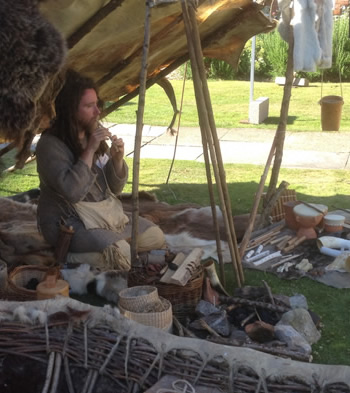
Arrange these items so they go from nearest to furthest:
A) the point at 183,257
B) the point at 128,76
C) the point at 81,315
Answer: the point at 81,315
the point at 183,257
the point at 128,76

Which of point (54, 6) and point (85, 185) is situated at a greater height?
point (54, 6)

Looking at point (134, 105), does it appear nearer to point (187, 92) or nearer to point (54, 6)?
point (187, 92)

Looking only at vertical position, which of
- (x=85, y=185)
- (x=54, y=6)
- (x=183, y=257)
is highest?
(x=54, y=6)

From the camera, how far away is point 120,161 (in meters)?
4.54

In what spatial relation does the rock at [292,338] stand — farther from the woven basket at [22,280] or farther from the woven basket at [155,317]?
the woven basket at [22,280]

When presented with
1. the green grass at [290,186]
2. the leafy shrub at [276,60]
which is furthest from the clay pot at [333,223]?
the leafy shrub at [276,60]

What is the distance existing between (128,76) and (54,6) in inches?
76.0

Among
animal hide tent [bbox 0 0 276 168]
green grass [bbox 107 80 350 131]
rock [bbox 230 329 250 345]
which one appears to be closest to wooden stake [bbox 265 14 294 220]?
animal hide tent [bbox 0 0 276 168]

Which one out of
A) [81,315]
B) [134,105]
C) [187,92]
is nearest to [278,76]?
[187,92]

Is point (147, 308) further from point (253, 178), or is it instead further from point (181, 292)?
point (253, 178)

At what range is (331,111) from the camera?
8.69 m

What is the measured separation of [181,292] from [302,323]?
2.26 ft

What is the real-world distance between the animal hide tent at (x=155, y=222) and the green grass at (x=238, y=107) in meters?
4.45

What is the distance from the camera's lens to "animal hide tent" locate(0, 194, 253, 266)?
4.65 m
